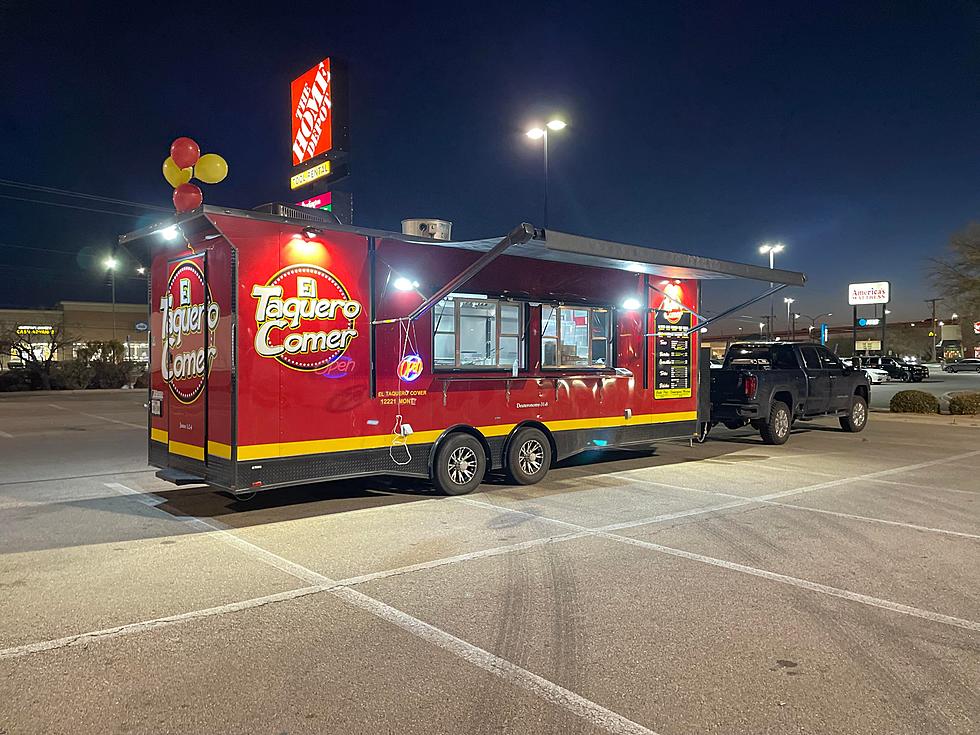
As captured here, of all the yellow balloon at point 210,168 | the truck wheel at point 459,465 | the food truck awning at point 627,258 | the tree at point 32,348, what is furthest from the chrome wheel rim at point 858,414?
the tree at point 32,348

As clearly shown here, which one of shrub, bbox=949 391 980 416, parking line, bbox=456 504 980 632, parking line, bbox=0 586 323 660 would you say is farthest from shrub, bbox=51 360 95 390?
parking line, bbox=0 586 323 660

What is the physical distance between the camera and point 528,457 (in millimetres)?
9891

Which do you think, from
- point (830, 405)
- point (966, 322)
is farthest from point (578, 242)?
point (966, 322)

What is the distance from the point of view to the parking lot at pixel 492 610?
144 inches

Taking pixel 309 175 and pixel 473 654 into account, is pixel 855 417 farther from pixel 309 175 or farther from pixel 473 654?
pixel 473 654

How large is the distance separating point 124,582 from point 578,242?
18.2 feet

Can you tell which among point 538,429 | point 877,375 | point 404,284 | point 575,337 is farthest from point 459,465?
point 877,375

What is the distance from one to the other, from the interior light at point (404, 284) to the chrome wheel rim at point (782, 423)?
8885mm

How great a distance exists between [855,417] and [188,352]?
14.7m

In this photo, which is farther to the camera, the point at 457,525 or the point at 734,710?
the point at 457,525

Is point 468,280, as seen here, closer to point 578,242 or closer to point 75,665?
point 578,242

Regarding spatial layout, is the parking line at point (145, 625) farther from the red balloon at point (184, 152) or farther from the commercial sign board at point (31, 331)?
the commercial sign board at point (31, 331)

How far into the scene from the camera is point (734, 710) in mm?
3643

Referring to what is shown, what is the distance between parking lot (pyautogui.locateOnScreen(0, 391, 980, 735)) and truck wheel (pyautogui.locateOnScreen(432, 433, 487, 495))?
0.21 meters
